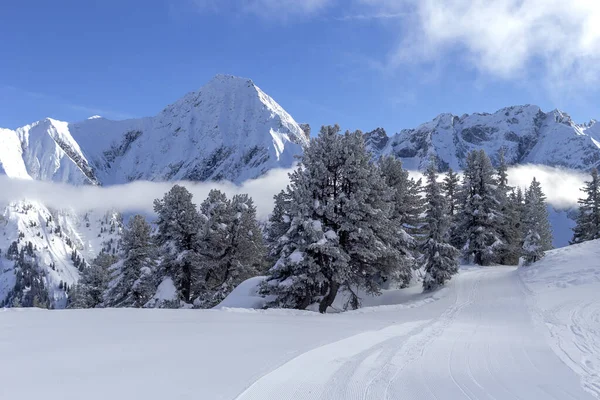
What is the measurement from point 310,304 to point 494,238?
81.5 feet

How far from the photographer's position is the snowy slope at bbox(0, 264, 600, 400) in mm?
5820

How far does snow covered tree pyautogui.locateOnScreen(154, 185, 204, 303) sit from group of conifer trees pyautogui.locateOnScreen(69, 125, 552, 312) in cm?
8

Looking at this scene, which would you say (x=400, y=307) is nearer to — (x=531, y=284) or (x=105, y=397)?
(x=531, y=284)

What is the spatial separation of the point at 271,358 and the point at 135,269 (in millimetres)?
27675

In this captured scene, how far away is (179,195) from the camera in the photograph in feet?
96.4

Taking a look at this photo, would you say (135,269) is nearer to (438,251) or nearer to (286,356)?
(438,251)

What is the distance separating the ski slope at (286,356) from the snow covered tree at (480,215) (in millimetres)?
22183

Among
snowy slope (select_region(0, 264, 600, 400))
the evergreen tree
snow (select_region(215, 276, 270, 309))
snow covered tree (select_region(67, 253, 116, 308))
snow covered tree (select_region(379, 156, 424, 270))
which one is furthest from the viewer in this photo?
snow covered tree (select_region(67, 253, 116, 308))

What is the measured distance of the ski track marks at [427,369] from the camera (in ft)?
19.5

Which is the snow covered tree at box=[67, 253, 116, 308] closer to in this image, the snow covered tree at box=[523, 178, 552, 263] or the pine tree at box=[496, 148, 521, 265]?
the snow covered tree at box=[523, 178, 552, 263]

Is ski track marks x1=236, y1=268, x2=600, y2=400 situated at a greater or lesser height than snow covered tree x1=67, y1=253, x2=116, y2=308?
greater

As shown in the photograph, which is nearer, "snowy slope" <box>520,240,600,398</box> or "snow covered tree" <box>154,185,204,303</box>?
"snowy slope" <box>520,240,600,398</box>

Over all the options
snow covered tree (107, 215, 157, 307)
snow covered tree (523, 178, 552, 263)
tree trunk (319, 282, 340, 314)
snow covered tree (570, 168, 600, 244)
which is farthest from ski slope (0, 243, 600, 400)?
snow covered tree (570, 168, 600, 244)

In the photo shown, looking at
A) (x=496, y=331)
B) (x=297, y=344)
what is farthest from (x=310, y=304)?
(x=297, y=344)
